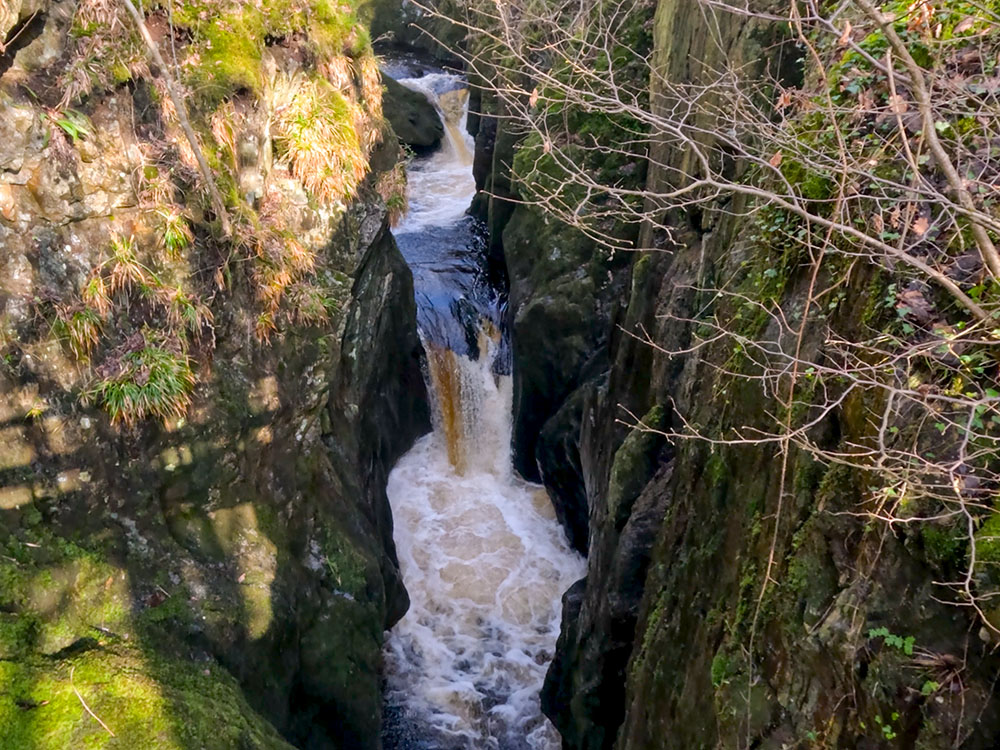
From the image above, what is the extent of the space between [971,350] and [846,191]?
1231 millimetres

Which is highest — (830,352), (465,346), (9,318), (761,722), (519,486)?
(830,352)

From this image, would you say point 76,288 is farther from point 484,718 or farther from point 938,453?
point 484,718

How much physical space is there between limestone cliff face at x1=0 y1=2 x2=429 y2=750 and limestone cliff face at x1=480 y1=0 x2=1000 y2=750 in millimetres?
2832

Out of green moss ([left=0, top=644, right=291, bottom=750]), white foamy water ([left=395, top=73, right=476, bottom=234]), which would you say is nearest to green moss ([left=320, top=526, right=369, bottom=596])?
green moss ([left=0, top=644, right=291, bottom=750])

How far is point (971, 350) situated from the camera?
272cm

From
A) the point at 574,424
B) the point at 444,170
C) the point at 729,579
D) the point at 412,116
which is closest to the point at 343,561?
the point at 729,579

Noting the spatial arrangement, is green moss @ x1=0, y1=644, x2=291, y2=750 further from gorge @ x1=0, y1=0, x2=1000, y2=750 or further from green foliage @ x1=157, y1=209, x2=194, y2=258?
green foliage @ x1=157, y1=209, x2=194, y2=258

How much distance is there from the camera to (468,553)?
10.7 m

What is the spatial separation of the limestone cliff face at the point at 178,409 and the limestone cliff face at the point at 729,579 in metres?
2.83

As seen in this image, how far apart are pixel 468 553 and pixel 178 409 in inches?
251

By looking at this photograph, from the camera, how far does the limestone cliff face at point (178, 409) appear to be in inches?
170

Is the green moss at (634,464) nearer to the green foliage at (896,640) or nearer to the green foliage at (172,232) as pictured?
the green foliage at (896,640)

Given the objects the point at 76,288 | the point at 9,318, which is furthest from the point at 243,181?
the point at 9,318

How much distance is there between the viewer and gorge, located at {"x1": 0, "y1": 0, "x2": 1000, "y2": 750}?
2.82 meters
